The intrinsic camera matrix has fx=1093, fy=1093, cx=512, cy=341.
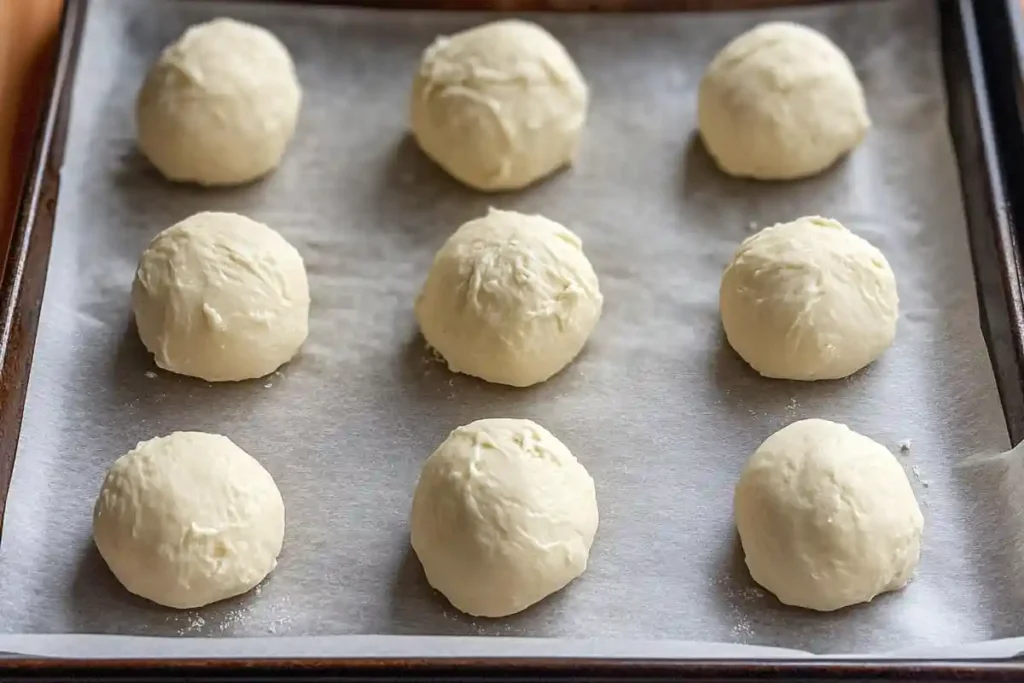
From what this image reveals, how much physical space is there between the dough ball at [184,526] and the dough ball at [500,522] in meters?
0.23

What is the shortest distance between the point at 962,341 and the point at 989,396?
4.4 inches

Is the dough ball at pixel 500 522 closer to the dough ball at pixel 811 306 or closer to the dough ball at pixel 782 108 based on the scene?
the dough ball at pixel 811 306

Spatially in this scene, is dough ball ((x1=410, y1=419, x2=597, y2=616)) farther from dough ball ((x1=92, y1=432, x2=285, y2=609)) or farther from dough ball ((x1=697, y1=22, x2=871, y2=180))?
dough ball ((x1=697, y1=22, x2=871, y2=180))

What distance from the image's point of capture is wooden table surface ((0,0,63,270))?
1.86 meters

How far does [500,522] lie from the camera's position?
147 cm

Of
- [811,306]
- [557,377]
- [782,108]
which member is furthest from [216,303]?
[782,108]

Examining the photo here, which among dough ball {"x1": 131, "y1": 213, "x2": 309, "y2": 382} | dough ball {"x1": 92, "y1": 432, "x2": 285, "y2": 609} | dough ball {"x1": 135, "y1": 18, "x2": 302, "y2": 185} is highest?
dough ball {"x1": 135, "y1": 18, "x2": 302, "y2": 185}

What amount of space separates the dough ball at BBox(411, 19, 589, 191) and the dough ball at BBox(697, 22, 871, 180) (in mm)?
264

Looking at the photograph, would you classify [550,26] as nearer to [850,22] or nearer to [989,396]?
[850,22]

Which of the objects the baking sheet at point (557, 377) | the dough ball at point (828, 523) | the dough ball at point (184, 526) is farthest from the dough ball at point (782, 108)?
the dough ball at point (184, 526)

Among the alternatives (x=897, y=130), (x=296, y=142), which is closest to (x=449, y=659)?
(x=296, y=142)

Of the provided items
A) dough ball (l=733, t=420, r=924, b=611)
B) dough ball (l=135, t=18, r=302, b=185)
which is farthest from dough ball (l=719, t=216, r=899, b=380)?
dough ball (l=135, t=18, r=302, b=185)

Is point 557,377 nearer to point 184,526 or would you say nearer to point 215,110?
point 184,526

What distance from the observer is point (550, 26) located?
7.15 ft
